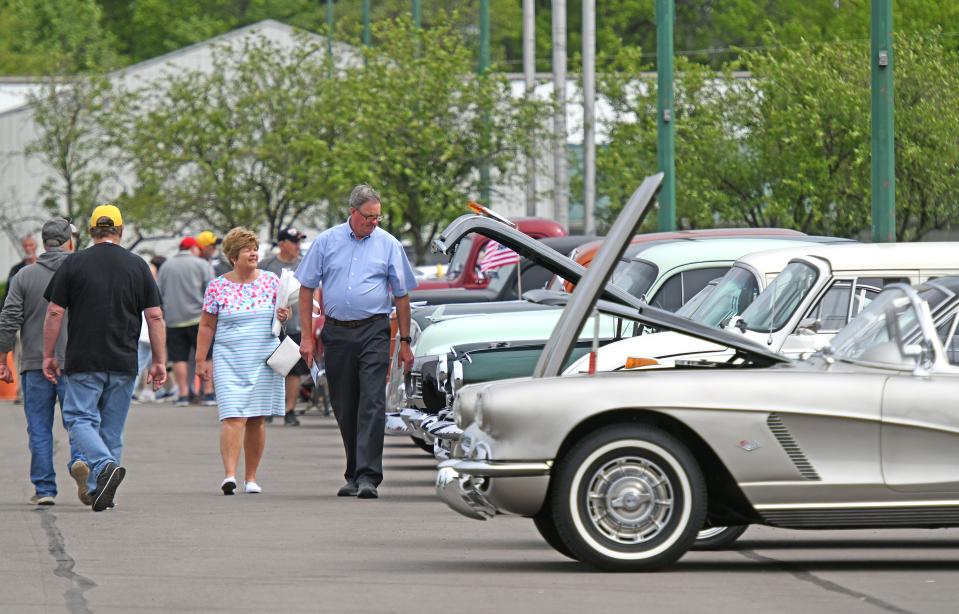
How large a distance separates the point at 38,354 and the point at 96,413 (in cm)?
69

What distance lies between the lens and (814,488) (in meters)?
8.80

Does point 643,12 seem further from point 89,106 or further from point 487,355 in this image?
point 487,355

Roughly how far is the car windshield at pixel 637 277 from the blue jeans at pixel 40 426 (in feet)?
13.2

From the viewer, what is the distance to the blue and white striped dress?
13156 mm

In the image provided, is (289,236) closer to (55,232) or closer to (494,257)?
(494,257)

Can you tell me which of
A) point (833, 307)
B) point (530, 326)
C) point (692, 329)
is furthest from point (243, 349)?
point (692, 329)

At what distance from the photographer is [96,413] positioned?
1238 cm

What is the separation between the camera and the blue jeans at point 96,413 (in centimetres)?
1222

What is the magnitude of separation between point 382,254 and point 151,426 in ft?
28.7

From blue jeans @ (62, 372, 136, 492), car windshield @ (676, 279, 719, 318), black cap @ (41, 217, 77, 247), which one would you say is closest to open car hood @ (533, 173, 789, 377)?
blue jeans @ (62, 372, 136, 492)

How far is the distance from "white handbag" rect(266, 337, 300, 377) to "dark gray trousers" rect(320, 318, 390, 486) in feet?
0.68

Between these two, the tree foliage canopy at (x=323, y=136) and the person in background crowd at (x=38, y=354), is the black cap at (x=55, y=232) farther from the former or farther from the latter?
the tree foliage canopy at (x=323, y=136)

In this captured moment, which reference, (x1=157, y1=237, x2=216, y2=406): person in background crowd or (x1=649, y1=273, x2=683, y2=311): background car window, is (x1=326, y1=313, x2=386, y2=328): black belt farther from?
(x1=157, y1=237, x2=216, y2=406): person in background crowd

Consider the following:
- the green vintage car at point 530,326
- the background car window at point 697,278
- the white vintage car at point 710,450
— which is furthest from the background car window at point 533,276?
the white vintage car at point 710,450
